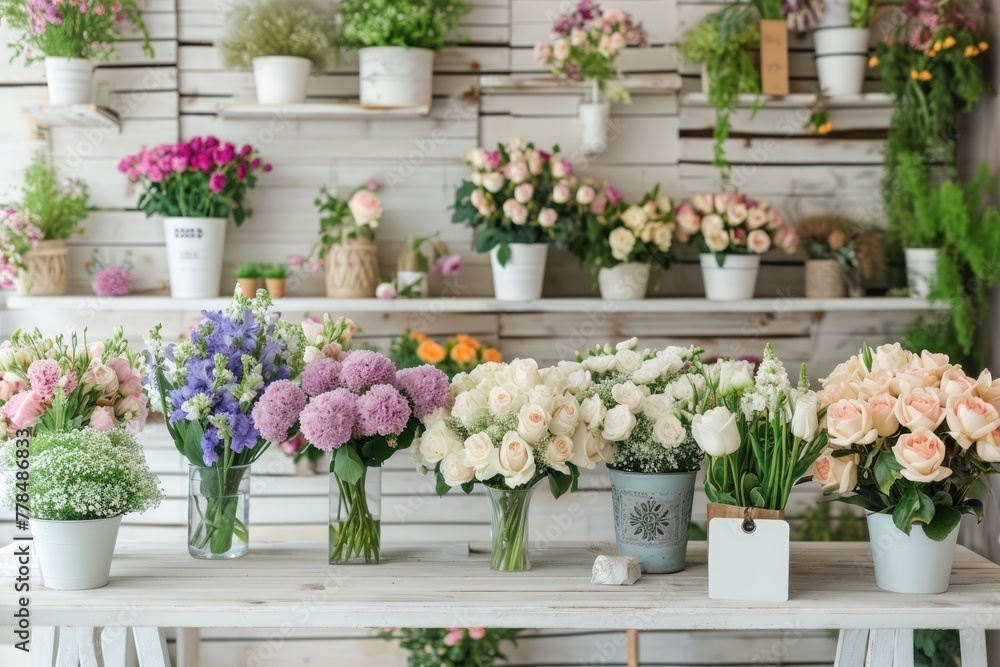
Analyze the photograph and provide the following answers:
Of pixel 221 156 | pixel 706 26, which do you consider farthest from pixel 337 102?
pixel 706 26

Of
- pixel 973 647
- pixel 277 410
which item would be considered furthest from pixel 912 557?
Result: pixel 277 410

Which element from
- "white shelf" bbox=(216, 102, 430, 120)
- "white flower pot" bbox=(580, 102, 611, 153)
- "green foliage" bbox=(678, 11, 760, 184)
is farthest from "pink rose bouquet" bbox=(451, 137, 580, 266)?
"green foliage" bbox=(678, 11, 760, 184)

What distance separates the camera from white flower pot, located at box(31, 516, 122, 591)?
145cm

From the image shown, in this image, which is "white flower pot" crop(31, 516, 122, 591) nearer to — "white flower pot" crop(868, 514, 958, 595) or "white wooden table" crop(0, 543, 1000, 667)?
"white wooden table" crop(0, 543, 1000, 667)

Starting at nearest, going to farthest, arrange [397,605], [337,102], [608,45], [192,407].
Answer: [397,605], [192,407], [608,45], [337,102]

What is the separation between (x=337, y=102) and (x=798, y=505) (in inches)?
74.6

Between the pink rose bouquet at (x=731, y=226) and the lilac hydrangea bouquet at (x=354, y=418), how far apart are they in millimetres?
1395

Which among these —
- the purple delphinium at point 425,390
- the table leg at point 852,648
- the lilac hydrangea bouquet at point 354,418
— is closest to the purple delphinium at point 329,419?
the lilac hydrangea bouquet at point 354,418

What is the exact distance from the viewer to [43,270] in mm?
2766

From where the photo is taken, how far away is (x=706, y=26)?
2795mm

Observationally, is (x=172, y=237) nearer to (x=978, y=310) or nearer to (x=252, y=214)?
(x=252, y=214)

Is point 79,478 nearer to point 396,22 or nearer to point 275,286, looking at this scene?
point 275,286

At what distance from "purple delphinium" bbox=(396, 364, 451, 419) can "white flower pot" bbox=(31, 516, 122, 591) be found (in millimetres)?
495

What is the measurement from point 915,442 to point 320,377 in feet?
3.09
